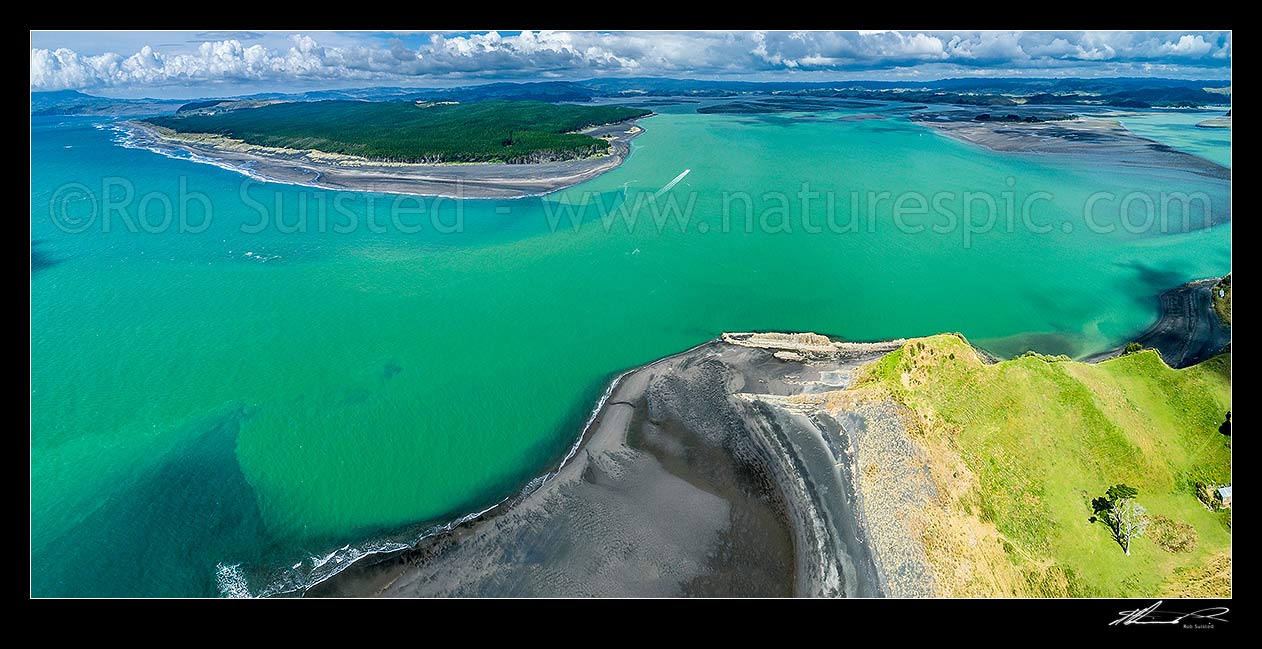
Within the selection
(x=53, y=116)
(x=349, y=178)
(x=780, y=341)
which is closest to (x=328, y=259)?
(x=349, y=178)

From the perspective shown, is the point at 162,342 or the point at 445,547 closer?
the point at 445,547

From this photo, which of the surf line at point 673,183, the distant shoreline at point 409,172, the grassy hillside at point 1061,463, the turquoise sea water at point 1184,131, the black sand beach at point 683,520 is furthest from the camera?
the turquoise sea water at point 1184,131

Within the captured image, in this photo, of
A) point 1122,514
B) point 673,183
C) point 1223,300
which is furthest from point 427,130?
point 1122,514

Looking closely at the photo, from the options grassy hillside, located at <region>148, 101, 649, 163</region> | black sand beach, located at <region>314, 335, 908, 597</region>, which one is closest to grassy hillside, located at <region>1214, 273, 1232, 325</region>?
black sand beach, located at <region>314, 335, 908, 597</region>

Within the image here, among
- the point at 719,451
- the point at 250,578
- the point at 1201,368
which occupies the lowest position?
the point at 250,578

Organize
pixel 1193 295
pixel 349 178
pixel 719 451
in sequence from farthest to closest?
pixel 349 178, pixel 1193 295, pixel 719 451

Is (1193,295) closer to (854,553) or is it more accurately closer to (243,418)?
(854,553)
